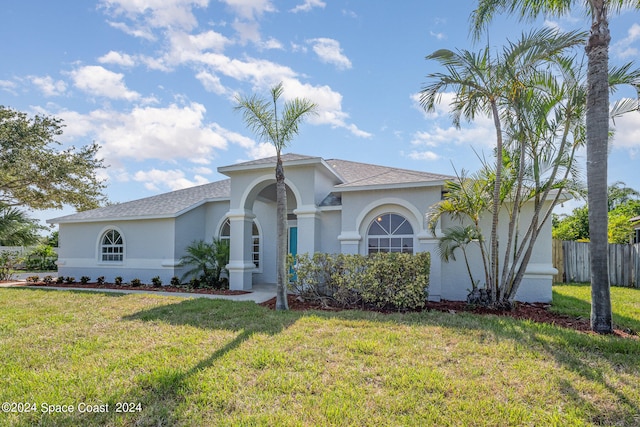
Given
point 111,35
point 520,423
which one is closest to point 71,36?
point 111,35

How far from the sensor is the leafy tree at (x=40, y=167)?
20.0m

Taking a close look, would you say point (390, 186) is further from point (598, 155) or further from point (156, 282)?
point (156, 282)

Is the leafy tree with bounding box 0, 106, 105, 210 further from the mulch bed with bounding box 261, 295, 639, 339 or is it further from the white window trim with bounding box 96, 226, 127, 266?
the mulch bed with bounding box 261, 295, 639, 339

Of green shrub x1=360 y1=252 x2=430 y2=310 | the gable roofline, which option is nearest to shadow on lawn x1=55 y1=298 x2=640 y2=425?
green shrub x1=360 y1=252 x2=430 y2=310

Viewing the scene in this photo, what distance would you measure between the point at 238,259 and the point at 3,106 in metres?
19.6

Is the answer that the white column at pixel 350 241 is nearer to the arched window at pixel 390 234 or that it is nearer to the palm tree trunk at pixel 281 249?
the arched window at pixel 390 234

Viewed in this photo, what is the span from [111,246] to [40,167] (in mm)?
8064

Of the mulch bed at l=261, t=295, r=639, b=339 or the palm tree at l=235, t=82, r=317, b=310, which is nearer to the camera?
the mulch bed at l=261, t=295, r=639, b=339

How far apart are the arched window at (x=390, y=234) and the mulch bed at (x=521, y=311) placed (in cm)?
205

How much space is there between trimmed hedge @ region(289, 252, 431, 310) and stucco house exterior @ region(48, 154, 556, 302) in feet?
5.77

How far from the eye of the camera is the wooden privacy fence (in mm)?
15594

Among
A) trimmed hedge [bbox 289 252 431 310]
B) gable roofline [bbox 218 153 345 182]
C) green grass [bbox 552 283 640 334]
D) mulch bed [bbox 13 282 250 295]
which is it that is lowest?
mulch bed [bbox 13 282 250 295]

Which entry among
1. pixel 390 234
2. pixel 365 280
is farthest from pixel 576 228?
pixel 365 280

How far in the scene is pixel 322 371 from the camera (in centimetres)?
524
